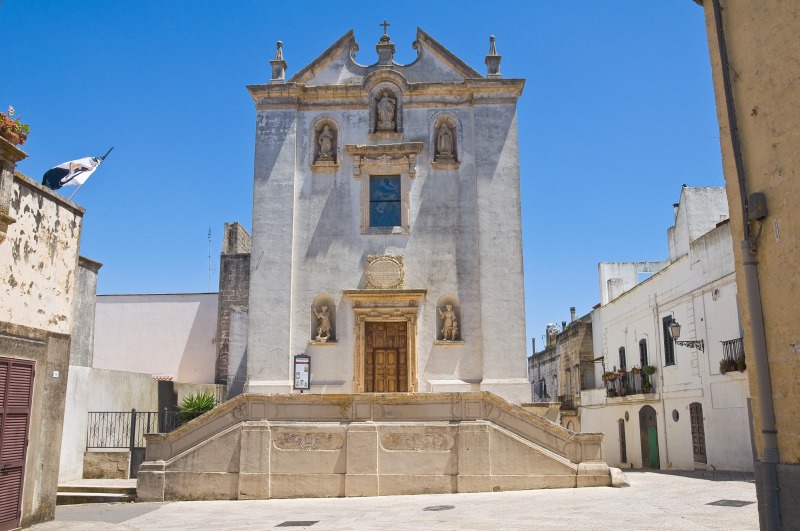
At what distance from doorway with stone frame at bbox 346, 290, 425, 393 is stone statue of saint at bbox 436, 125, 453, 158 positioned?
4200mm

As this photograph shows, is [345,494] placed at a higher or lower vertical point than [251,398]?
lower

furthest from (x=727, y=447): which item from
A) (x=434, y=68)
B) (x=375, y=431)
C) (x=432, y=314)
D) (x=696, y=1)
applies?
(x=696, y=1)

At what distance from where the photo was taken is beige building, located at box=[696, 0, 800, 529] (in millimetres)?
7676

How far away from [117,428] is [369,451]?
28.3 feet

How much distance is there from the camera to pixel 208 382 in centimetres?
2747

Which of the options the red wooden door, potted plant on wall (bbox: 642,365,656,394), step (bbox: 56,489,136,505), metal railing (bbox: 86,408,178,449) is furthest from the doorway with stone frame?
potted plant on wall (bbox: 642,365,656,394)

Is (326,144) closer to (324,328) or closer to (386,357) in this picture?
(324,328)

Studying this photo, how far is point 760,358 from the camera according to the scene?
26.4 feet

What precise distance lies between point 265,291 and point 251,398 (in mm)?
5021

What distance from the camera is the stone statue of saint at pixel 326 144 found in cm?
2175

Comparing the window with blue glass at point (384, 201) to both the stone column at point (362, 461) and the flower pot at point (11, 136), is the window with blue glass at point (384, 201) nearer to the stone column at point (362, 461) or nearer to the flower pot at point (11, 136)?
the stone column at point (362, 461)

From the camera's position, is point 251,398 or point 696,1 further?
point 251,398

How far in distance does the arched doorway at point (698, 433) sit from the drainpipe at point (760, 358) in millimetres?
18394

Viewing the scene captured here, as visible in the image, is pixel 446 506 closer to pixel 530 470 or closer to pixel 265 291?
pixel 530 470
